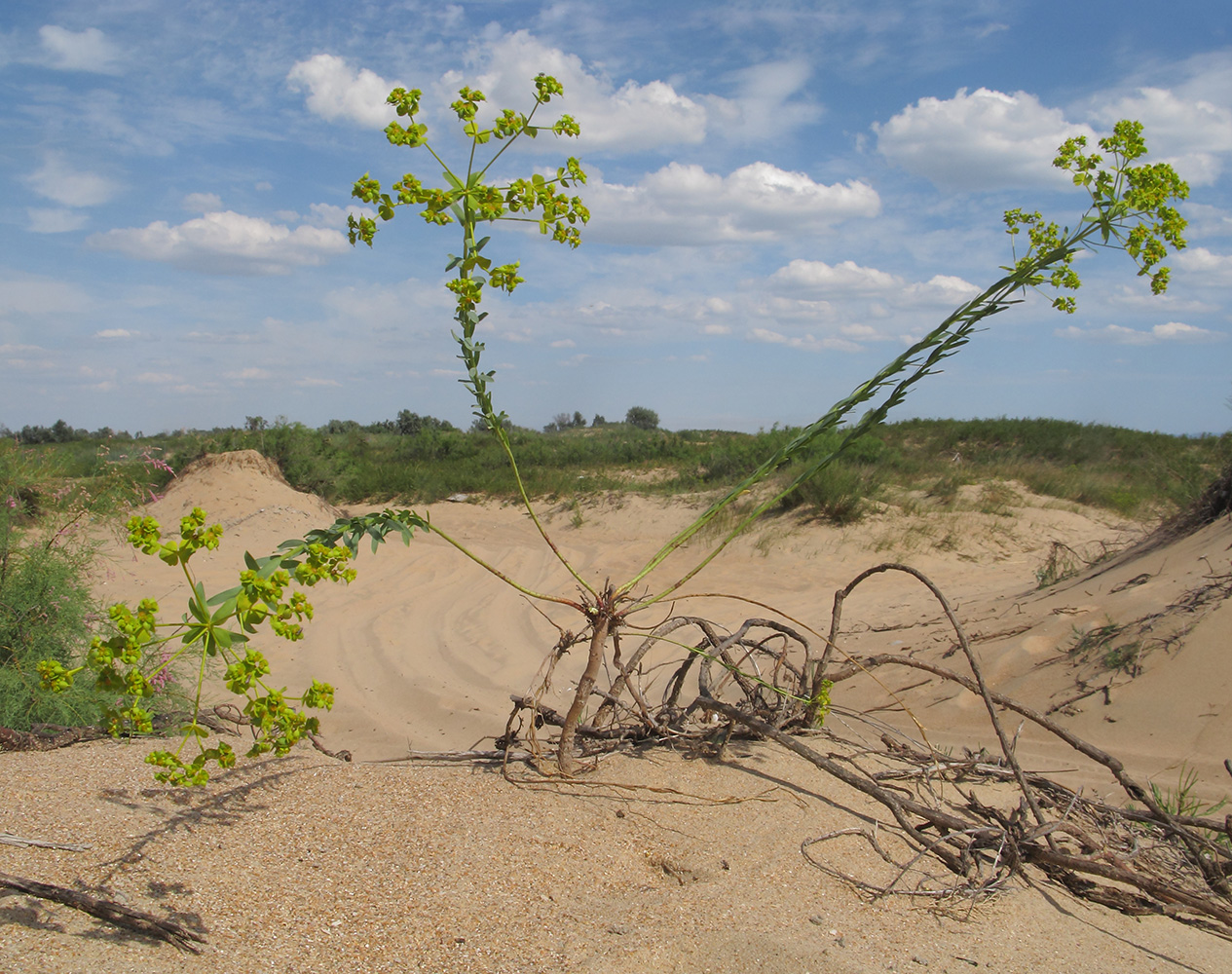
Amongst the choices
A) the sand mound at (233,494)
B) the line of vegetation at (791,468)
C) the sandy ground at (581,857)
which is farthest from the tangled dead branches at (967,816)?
the sand mound at (233,494)

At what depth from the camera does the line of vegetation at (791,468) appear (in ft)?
39.3

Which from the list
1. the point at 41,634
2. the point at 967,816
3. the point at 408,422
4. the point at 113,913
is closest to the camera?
the point at 113,913

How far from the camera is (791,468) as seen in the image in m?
14.0

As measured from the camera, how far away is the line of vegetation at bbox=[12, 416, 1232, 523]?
1197cm

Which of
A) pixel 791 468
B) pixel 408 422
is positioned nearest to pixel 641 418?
pixel 408 422

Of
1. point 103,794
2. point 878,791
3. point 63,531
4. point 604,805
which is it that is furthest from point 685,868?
point 63,531

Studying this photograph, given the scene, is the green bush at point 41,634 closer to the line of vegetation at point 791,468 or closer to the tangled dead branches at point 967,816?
the tangled dead branches at point 967,816

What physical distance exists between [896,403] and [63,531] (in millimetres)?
4127

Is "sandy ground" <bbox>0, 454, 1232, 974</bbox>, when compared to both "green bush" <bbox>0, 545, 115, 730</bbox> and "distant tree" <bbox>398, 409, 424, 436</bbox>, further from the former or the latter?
"distant tree" <bbox>398, 409, 424, 436</bbox>

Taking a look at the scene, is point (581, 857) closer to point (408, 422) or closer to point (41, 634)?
point (41, 634)

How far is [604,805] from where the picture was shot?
98.6 inches

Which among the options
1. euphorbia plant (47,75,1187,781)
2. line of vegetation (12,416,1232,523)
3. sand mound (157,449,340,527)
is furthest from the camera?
line of vegetation (12,416,1232,523)

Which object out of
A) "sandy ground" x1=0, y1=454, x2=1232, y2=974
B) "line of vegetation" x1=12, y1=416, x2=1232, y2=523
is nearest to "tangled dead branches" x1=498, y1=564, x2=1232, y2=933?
"sandy ground" x1=0, y1=454, x2=1232, y2=974

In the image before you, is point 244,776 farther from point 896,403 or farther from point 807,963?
point 896,403
